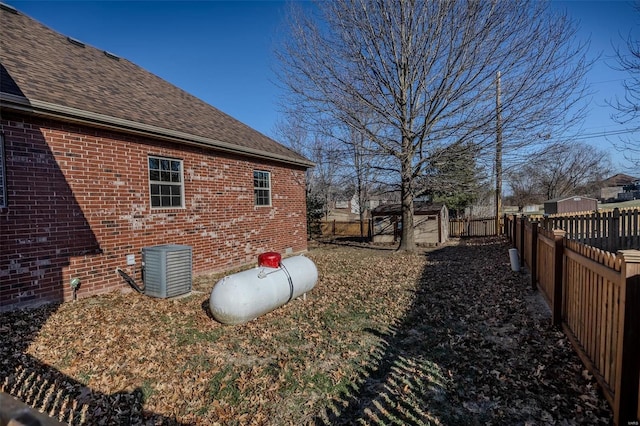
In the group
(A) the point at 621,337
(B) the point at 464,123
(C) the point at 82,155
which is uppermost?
(B) the point at 464,123

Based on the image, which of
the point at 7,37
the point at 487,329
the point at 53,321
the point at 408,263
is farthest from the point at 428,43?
the point at 53,321

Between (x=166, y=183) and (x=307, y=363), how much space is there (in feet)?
20.1

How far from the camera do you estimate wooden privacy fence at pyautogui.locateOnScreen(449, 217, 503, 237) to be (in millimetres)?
21047

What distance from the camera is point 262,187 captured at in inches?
461

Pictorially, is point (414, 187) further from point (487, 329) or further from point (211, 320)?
point (211, 320)

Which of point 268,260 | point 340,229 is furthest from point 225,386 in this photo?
point 340,229

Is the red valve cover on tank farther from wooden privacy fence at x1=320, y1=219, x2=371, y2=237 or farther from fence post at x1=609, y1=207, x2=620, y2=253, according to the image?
wooden privacy fence at x1=320, y1=219, x2=371, y2=237

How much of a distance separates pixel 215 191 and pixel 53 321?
200 inches

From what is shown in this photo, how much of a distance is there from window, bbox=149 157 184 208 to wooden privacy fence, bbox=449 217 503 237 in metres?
18.1

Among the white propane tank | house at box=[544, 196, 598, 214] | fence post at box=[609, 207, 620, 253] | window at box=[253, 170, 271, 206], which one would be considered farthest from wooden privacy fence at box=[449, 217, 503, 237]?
the white propane tank

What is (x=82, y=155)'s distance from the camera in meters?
6.60

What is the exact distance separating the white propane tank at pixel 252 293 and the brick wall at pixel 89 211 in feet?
10.4

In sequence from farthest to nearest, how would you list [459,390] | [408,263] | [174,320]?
[408,263], [174,320], [459,390]

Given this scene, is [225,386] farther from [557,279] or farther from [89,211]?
[89,211]
